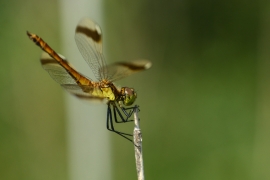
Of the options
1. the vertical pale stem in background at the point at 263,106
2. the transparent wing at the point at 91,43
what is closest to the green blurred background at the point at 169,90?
the vertical pale stem in background at the point at 263,106

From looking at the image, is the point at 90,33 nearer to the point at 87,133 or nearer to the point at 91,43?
the point at 91,43

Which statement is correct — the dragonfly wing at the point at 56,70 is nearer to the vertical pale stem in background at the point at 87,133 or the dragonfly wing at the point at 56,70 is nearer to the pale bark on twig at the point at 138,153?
the pale bark on twig at the point at 138,153

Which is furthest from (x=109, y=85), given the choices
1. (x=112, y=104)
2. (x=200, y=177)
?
(x=200, y=177)

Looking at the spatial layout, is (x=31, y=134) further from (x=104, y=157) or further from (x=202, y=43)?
(x=202, y=43)

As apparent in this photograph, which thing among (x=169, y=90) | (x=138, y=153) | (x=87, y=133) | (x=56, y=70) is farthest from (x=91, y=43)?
(x=169, y=90)

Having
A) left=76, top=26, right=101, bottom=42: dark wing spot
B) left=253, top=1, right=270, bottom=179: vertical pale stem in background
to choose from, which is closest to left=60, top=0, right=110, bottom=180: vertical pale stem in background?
left=76, top=26, right=101, bottom=42: dark wing spot
